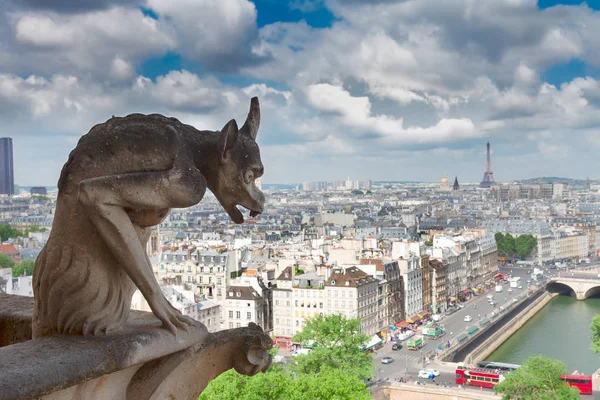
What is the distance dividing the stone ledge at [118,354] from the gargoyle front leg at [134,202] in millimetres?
115

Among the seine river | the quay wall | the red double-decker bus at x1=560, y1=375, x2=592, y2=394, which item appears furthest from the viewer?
the seine river

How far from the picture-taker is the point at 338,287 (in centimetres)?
3059

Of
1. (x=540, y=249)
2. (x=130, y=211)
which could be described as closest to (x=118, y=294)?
(x=130, y=211)

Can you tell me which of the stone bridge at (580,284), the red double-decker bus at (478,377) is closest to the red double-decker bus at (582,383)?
the red double-decker bus at (478,377)

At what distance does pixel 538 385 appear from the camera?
18.1 meters

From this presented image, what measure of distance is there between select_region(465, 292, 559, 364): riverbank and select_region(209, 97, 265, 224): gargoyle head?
26.2 meters

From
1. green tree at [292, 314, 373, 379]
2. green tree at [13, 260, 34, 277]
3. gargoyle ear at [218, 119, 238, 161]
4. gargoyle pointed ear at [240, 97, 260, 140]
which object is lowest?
green tree at [292, 314, 373, 379]

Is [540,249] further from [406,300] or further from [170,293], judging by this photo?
[170,293]

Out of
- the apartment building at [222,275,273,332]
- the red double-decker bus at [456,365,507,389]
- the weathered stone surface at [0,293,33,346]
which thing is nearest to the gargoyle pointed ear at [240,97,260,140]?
the weathered stone surface at [0,293,33,346]

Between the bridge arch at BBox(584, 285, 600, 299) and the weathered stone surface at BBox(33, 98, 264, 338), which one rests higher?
the weathered stone surface at BBox(33, 98, 264, 338)

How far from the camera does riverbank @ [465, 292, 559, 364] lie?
29.0 metres

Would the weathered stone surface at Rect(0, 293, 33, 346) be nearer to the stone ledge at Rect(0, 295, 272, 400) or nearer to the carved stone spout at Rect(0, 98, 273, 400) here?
the stone ledge at Rect(0, 295, 272, 400)

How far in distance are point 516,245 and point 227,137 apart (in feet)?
214

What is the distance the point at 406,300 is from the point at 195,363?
34.2m
